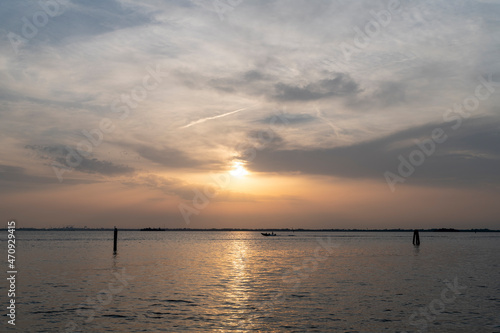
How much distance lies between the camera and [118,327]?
23562mm

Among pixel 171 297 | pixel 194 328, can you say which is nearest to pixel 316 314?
pixel 194 328

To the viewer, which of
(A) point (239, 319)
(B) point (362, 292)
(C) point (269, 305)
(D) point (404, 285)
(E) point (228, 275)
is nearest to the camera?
(A) point (239, 319)

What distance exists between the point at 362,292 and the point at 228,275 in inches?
670

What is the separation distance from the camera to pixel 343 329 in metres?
23.5

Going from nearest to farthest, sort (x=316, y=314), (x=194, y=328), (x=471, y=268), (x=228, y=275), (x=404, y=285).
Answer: (x=194, y=328) → (x=316, y=314) → (x=404, y=285) → (x=228, y=275) → (x=471, y=268)

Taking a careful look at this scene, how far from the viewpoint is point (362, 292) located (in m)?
35.3

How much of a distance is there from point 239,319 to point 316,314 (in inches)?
202

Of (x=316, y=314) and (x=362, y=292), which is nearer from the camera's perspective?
(x=316, y=314)

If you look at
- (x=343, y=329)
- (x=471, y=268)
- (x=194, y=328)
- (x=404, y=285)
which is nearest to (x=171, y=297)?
(x=194, y=328)

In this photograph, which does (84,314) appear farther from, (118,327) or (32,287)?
(32,287)

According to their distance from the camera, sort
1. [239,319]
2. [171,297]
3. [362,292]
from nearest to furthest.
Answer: [239,319]
[171,297]
[362,292]

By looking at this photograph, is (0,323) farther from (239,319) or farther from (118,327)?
(239,319)

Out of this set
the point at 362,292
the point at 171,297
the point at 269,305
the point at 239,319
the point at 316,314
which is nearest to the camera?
the point at 239,319

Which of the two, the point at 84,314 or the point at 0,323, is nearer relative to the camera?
the point at 0,323
